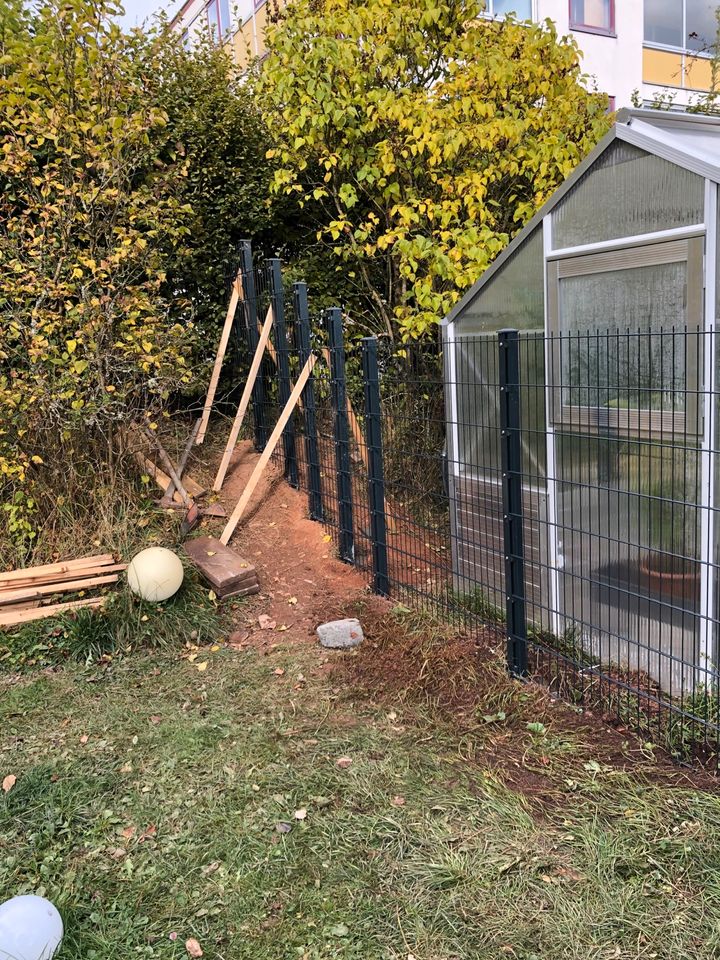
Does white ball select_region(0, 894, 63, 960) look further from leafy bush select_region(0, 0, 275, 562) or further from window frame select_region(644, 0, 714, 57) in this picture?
window frame select_region(644, 0, 714, 57)

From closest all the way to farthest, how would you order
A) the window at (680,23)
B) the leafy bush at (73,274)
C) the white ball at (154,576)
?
the white ball at (154,576) → the leafy bush at (73,274) → the window at (680,23)

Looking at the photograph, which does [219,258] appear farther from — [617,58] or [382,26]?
[617,58]

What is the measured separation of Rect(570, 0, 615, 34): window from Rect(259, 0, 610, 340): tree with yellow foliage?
947cm

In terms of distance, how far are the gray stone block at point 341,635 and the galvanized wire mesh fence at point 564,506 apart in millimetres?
517

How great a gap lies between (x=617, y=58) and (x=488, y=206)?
11.0 m

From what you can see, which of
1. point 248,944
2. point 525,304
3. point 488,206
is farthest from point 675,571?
point 488,206

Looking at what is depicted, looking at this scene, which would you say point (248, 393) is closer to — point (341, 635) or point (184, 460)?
point (184, 460)

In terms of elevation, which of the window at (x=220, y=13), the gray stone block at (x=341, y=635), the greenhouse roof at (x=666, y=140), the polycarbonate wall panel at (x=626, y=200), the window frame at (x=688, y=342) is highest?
the window at (x=220, y=13)

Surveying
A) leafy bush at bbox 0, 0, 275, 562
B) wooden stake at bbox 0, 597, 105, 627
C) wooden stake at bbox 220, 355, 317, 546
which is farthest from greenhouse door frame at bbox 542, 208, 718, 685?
leafy bush at bbox 0, 0, 275, 562

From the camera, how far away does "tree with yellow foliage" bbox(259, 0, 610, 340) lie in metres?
6.41

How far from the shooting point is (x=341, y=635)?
4648 millimetres

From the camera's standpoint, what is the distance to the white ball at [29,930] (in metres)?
2.25

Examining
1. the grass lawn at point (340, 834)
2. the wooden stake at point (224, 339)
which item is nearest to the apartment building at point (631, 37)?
the wooden stake at point (224, 339)

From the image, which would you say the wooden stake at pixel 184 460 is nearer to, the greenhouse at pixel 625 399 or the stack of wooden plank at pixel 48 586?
the stack of wooden plank at pixel 48 586
